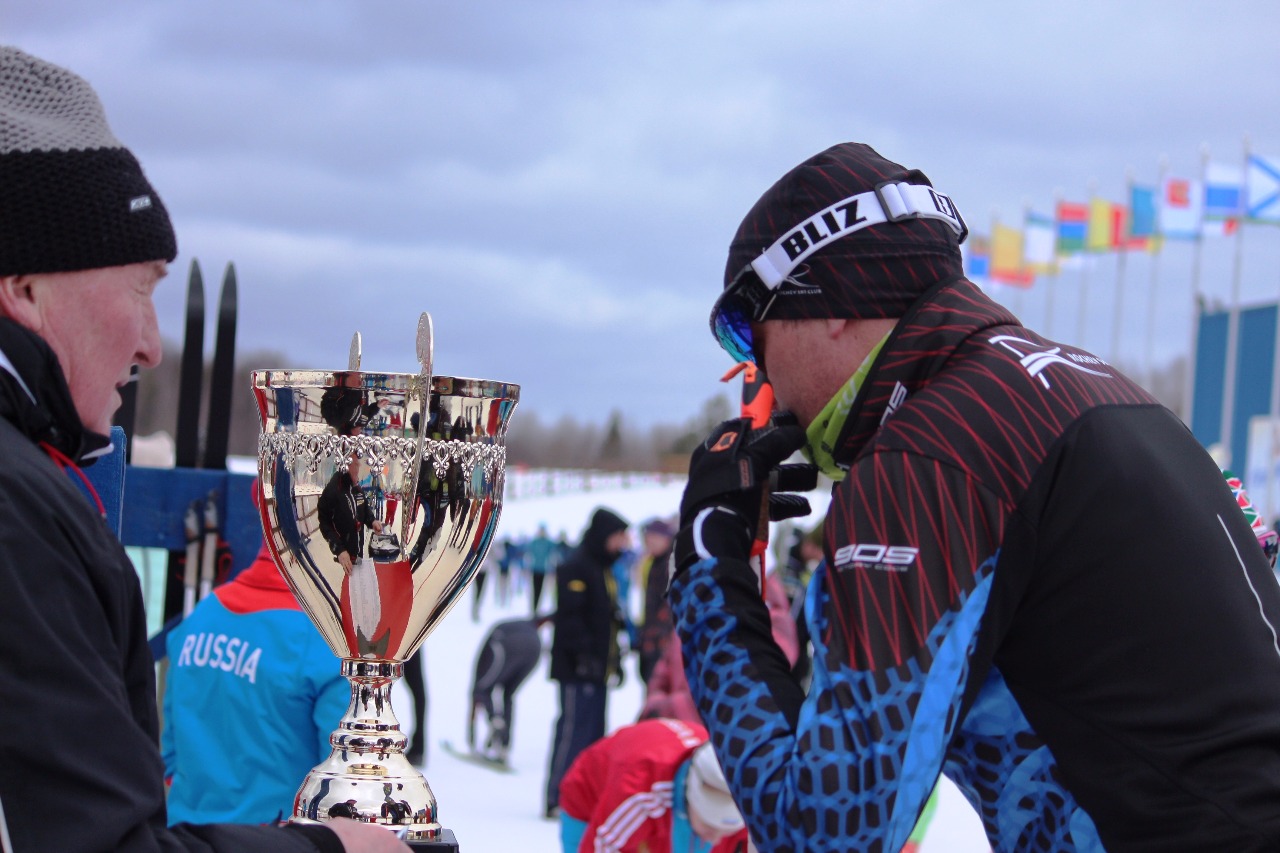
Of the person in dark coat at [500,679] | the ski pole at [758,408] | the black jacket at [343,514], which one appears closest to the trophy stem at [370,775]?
the black jacket at [343,514]

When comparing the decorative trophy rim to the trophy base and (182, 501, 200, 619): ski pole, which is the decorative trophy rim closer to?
the trophy base

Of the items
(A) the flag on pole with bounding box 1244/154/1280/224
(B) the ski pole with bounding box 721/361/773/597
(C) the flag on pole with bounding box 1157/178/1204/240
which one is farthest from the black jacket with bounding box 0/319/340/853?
(C) the flag on pole with bounding box 1157/178/1204/240

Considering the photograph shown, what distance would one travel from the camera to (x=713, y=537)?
1674 mm

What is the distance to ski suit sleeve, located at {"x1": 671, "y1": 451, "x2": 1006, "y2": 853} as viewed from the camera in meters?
1.40

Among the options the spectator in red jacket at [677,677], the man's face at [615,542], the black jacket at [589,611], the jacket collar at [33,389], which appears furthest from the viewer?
the man's face at [615,542]

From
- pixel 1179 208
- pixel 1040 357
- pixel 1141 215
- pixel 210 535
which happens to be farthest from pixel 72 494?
pixel 1141 215

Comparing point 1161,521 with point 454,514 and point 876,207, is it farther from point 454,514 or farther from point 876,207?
point 454,514

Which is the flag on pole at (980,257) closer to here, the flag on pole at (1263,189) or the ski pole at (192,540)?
the flag on pole at (1263,189)

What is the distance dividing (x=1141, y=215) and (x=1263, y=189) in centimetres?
480

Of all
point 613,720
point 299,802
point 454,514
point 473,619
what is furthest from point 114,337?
→ point 473,619

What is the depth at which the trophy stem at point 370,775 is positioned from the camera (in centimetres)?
156

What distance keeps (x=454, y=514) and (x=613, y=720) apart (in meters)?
10.1

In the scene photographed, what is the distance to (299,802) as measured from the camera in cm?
158

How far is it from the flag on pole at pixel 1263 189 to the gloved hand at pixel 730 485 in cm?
2609
